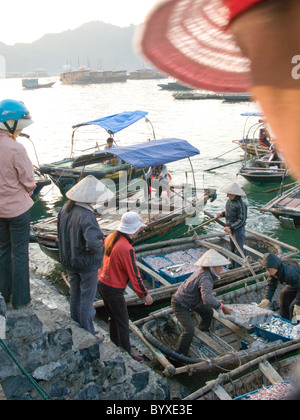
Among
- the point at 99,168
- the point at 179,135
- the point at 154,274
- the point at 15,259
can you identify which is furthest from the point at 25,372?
the point at 179,135

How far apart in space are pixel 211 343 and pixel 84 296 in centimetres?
246

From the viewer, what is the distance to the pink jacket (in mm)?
4137

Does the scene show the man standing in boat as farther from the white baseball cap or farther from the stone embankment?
the stone embankment

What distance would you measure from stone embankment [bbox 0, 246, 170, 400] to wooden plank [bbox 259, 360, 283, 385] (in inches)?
56.6

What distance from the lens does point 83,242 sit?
195 inches

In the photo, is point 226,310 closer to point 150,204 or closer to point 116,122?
point 150,204

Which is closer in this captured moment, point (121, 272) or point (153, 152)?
point (121, 272)

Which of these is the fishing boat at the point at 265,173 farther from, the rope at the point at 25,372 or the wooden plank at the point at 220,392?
the rope at the point at 25,372

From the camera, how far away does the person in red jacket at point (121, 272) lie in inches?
208

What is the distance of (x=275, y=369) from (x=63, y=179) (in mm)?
10953

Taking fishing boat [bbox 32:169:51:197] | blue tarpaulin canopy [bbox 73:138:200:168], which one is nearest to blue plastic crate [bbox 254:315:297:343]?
blue tarpaulin canopy [bbox 73:138:200:168]

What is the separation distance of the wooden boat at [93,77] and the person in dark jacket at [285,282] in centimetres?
10590

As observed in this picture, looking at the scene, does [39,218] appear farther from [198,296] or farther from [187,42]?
[187,42]

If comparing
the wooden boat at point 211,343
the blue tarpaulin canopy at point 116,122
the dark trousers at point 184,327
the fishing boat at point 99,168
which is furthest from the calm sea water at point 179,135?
the dark trousers at point 184,327
